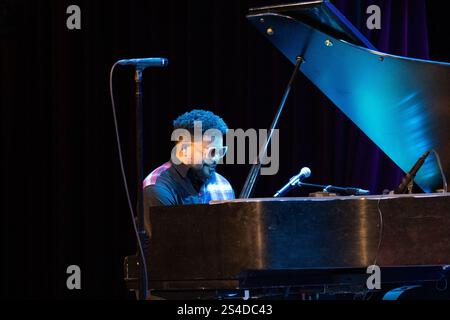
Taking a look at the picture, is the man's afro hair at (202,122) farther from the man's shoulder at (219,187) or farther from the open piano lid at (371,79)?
the open piano lid at (371,79)

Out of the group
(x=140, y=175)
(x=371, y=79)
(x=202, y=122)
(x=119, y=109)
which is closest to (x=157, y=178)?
(x=202, y=122)

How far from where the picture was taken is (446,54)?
450 cm

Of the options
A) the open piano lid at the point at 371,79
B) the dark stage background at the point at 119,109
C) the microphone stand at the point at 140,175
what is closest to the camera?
the microphone stand at the point at 140,175

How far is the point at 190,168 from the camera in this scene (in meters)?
3.60

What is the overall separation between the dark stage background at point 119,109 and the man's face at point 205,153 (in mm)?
1078

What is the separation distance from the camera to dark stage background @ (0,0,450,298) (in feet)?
15.0

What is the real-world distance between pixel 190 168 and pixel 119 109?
1.39 metres

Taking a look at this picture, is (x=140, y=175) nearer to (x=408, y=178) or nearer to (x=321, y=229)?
(x=321, y=229)

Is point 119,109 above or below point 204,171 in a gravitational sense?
→ above

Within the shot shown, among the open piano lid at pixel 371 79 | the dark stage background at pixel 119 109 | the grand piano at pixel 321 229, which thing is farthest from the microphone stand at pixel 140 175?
the dark stage background at pixel 119 109

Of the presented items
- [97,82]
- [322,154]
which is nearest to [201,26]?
[97,82]

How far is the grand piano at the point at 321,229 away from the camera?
2572 mm

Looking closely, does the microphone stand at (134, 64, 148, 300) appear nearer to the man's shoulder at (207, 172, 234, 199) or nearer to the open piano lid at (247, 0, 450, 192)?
the open piano lid at (247, 0, 450, 192)
